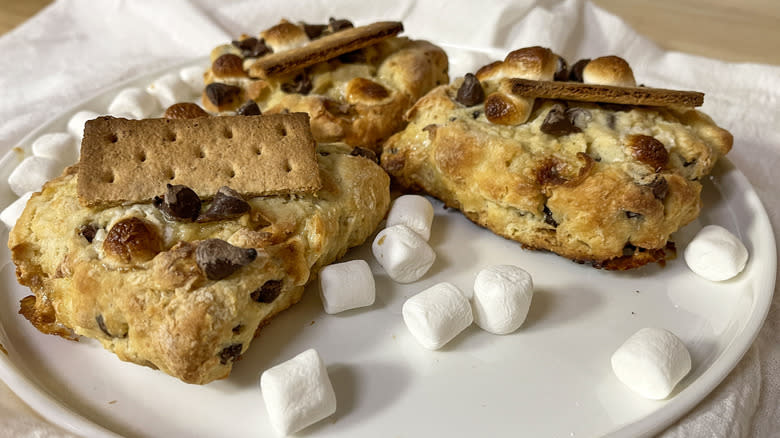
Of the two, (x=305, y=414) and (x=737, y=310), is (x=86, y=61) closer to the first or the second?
(x=305, y=414)

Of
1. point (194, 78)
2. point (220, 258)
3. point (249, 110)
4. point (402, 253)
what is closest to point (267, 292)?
point (220, 258)

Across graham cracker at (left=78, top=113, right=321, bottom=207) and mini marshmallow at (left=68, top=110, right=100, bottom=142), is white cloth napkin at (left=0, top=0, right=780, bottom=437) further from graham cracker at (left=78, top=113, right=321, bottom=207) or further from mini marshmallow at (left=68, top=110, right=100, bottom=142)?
graham cracker at (left=78, top=113, right=321, bottom=207)

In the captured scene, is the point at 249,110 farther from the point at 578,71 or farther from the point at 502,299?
the point at 578,71

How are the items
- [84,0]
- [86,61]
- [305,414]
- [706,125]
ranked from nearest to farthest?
[305,414] < [706,125] < [86,61] < [84,0]

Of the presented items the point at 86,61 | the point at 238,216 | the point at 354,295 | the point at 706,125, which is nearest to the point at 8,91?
the point at 86,61

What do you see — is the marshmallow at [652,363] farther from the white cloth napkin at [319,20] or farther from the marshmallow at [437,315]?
the white cloth napkin at [319,20]
